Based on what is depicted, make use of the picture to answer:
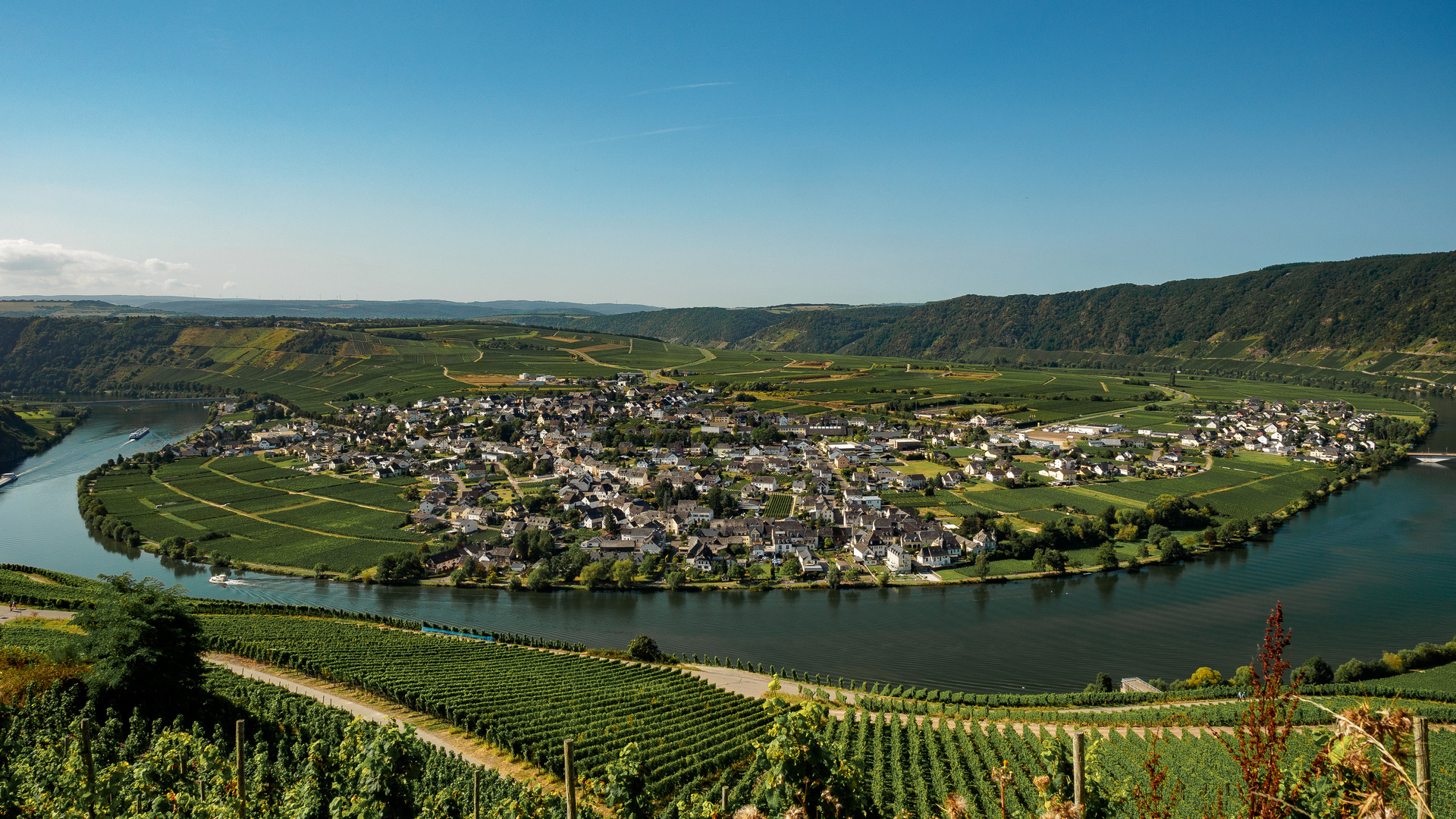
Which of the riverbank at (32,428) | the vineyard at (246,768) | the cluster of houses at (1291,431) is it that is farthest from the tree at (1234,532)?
the riverbank at (32,428)

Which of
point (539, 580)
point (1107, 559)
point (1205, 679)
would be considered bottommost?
point (539, 580)

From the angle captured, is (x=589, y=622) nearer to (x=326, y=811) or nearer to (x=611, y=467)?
(x=326, y=811)

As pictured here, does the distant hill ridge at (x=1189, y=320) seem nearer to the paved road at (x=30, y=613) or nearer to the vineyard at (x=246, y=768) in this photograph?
the vineyard at (x=246, y=768)

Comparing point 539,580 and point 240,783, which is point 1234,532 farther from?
point 240,783

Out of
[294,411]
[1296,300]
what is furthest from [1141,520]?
[1296,300]

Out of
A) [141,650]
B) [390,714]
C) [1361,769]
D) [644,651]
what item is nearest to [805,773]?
[1361,769]

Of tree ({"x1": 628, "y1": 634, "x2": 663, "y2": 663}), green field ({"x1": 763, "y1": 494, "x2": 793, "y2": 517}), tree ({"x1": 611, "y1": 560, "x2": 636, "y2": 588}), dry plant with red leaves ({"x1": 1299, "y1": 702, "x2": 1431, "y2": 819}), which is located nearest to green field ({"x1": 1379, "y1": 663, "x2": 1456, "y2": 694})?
tree ({"x1": 628, "y1": 634, "x2": 663, "y2": 663})
